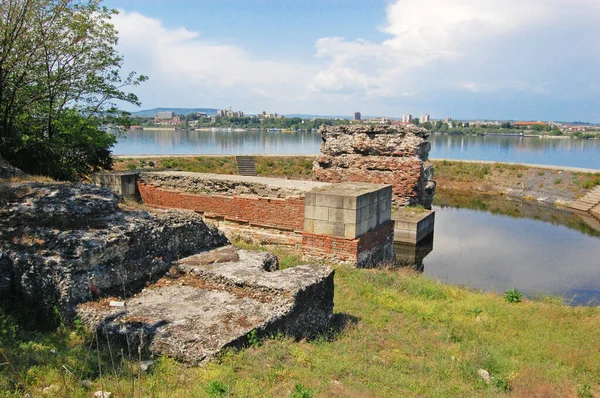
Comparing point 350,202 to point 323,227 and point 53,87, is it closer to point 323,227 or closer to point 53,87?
A: point 323,227

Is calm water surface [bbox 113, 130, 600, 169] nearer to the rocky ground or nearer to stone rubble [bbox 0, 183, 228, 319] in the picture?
the rocky ground

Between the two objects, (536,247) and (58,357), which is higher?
(58,357)

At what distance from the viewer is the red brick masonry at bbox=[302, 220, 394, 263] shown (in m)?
9.04

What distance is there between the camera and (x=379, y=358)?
5.02m

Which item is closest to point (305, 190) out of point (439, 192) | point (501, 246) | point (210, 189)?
point (210, 189)

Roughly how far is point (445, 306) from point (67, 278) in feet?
19.3

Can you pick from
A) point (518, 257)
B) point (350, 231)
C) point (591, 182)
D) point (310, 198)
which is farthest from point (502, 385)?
point (591, 182)

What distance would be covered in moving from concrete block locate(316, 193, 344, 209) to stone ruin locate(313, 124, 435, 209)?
858cm

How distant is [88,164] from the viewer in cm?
1337

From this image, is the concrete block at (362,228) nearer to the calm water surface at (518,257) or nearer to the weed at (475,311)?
the weed at (475,311)

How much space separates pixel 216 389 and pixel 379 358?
7.44 feet

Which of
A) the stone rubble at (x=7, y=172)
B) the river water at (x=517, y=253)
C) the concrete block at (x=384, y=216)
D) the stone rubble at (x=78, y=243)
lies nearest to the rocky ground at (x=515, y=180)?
the river water at (x=517, y=253)

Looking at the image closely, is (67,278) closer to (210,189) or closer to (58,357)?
(58,357)

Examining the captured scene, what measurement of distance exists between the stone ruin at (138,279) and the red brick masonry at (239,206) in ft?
11.7
